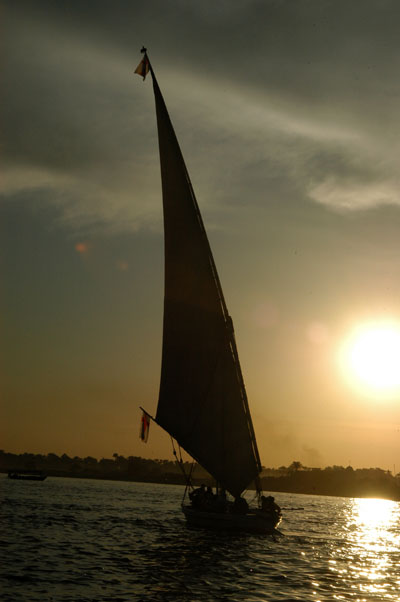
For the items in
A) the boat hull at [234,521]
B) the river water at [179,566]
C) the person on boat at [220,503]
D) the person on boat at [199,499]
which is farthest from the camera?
the person on boat at [199,499]

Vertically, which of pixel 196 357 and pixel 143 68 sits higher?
pixel 143 68

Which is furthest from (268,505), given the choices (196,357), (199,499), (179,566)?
(179,566)

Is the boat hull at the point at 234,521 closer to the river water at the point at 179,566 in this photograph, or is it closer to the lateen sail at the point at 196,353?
the river water at the point at 179,566

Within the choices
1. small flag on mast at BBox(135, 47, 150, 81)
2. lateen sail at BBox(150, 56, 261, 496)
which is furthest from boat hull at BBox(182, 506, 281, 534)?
small flag on mast at BBox(135, 47, 150, 81)

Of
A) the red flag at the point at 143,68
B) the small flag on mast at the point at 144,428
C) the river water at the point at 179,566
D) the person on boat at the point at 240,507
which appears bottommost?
the river water at the point at 179,566

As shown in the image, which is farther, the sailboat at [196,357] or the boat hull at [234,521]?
the sailboat at [196,357]

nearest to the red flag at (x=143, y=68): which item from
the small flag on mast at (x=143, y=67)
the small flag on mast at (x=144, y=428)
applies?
the small flag on mast at (x=143, y=67)

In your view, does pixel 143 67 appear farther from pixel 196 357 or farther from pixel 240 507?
pixel 240 507

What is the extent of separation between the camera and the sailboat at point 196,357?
1463 inches

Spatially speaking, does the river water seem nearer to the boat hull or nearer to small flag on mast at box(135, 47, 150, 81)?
the boat hull

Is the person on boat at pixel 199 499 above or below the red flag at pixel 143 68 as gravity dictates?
below

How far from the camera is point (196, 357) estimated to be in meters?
37.5

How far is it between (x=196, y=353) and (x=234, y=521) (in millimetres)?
9609

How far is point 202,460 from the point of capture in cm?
3725
